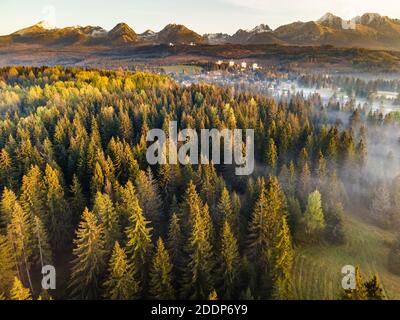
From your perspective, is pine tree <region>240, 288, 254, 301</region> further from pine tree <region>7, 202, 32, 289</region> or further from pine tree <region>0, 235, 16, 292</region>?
pine tree <region>7, 202, 32, 289</region>

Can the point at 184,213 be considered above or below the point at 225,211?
below

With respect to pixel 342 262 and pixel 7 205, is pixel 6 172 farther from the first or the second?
pixel 342 262

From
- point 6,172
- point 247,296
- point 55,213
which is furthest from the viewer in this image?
point 6,172

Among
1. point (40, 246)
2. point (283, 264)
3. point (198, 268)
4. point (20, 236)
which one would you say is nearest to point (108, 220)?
point (40, 246)

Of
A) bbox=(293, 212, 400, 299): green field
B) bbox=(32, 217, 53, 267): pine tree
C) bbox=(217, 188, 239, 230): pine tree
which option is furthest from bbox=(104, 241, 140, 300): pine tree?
bbox=(293, 212, 400, 299): green field

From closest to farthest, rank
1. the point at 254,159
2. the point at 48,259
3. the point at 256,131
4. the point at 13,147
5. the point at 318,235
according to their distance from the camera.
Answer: the point at 48,259
the point at 318,235
the point at 13,147
the point at 254,159
the point at 256,131
